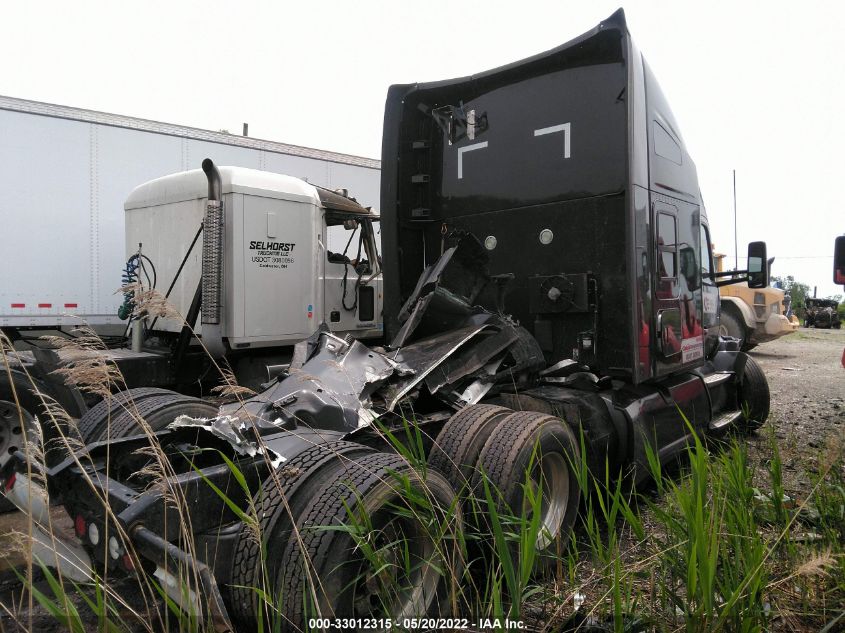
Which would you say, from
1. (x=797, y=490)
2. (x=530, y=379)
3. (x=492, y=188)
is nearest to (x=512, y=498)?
(x=530, y=379)

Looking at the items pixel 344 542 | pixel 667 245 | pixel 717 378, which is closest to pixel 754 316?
pixel 717 378

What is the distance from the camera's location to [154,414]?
10.7ft

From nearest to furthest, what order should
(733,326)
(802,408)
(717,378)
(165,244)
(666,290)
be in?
1. (666,290)
2. (717,378)
3. (165,244)
4. (802,408)
5. (733,326)

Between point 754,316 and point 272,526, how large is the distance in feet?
45.5

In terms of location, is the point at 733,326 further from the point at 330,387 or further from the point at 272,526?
the point at 272,526

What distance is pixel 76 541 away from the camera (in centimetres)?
243

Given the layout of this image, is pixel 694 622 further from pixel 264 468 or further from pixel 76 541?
pixel 76 541

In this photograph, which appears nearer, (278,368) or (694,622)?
(694,622)

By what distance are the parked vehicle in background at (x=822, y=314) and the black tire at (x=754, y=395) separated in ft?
80.5

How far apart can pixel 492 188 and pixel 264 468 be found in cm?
302

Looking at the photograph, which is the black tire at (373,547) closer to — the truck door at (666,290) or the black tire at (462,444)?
the black tire at (462,444)

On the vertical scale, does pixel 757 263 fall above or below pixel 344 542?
above

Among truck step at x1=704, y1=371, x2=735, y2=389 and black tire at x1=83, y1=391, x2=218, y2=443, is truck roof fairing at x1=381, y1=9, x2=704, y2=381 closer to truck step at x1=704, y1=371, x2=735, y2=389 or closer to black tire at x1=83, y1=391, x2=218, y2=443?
truck step at x1=704, y1=371, x2=735, y2=389

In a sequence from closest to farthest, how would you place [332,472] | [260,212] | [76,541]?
[332,472] → [76,541] → [260,212]
